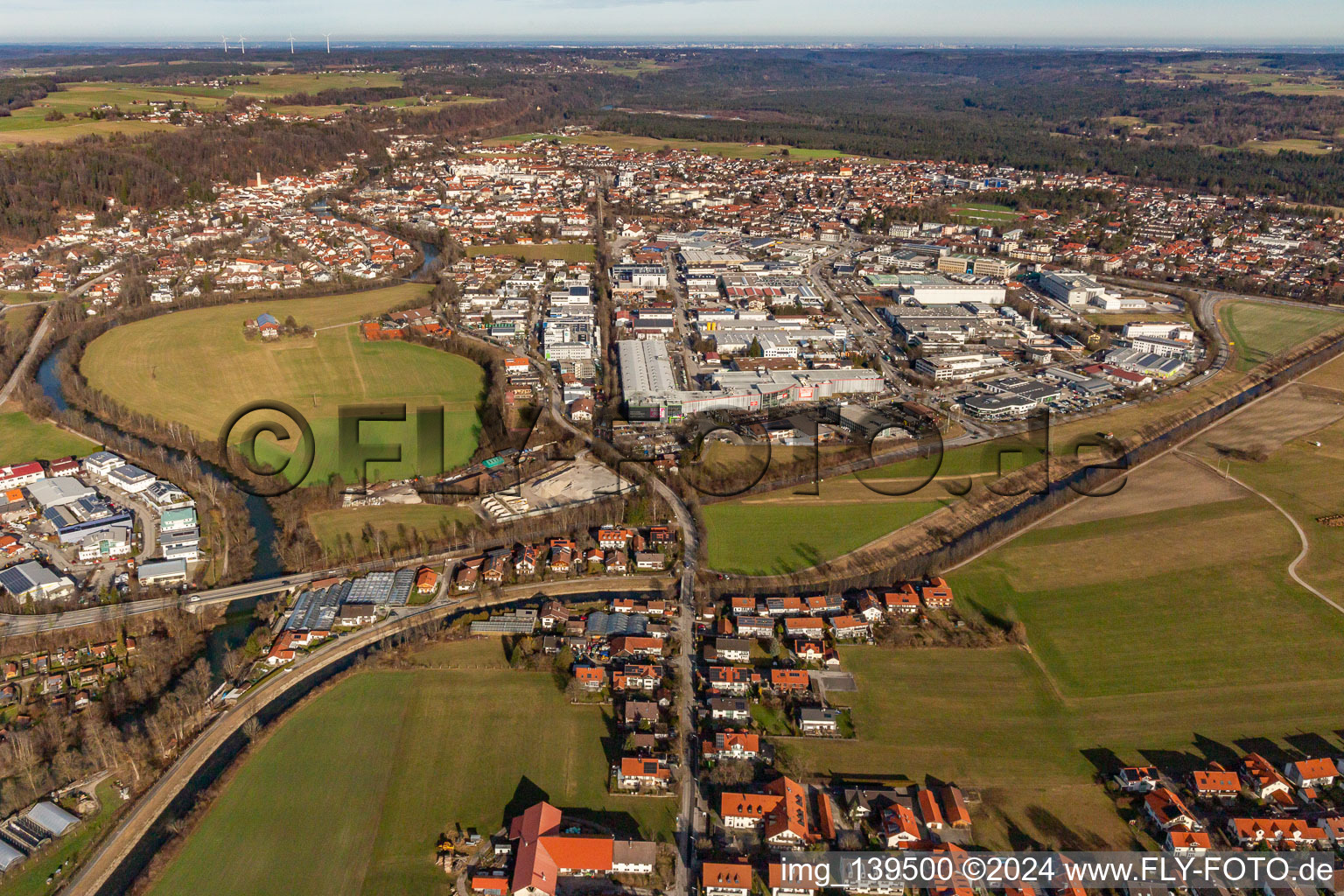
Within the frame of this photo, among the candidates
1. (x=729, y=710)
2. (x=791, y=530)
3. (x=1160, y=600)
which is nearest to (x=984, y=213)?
(x=791, y=530)

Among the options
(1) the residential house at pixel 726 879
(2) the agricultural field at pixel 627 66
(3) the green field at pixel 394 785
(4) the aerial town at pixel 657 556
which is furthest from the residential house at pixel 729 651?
(2) the agricultural field at pixel 627 66

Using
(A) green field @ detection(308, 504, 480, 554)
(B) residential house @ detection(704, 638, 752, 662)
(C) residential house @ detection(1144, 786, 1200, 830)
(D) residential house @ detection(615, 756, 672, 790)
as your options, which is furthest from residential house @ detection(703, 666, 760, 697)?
(A) green field @ detection(308, 504, 480, 554)

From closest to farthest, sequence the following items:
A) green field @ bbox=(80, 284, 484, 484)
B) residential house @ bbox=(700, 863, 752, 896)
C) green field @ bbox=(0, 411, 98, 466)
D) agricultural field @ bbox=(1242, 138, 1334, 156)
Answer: residential house @ bbox=(700, 863, 752, 896) < green field @ bbox=(0, 411, 98, 466) < green field @ bbox=(80, 284, 484, 484) < agricultural field @ bbox=(1242, 138, 1334, 156)

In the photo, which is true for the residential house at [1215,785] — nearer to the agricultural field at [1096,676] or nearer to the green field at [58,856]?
the agricultural field at [1096,676]

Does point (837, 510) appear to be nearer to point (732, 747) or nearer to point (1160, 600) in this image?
point (1160, 600)

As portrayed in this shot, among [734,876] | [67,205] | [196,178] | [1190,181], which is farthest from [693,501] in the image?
[1190,181]

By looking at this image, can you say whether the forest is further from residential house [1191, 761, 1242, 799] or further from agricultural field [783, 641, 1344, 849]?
residential house [1191, 761, 1242, 799]
